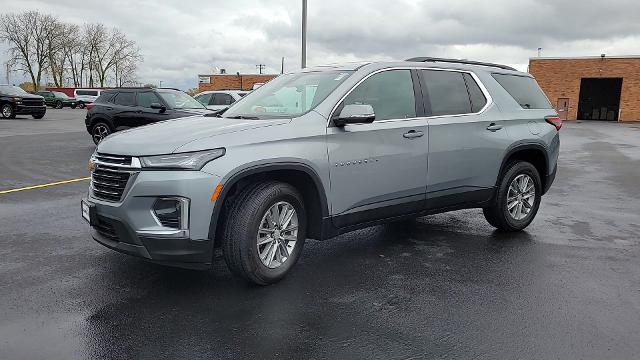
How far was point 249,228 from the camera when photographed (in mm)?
3842

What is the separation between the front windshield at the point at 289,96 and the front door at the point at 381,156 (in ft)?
0.88

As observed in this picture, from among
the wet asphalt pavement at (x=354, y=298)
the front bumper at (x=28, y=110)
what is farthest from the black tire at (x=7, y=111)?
the wet asphalt pavement at (x=354, y=298)

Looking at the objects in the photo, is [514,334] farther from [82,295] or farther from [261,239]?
[82,295]

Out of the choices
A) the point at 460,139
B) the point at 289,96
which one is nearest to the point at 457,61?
the point at 460,139

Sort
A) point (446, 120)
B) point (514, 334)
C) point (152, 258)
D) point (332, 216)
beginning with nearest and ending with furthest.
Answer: point (514, 334) → point (152, 258) → point (332, 216) → point (446, 120)

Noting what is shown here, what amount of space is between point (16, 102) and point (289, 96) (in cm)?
2749

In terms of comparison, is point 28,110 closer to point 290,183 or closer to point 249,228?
point 290,183

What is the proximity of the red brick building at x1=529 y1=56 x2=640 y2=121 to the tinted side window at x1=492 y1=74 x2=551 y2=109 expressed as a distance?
40.9 metres

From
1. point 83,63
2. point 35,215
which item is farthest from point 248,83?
point 35,215

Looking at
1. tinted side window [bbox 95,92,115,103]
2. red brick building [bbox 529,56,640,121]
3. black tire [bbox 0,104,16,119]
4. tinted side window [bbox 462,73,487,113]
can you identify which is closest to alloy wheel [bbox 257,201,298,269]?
tinted side window [bbox 462,73,487,113]

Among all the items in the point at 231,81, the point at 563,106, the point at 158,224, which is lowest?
the point at 158,224

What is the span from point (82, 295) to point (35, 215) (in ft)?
10.1

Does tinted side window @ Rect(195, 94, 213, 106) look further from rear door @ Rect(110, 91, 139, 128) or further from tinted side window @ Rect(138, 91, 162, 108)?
tinted side window @ Rect(138, 91, 162, 108)

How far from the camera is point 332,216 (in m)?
4.31
